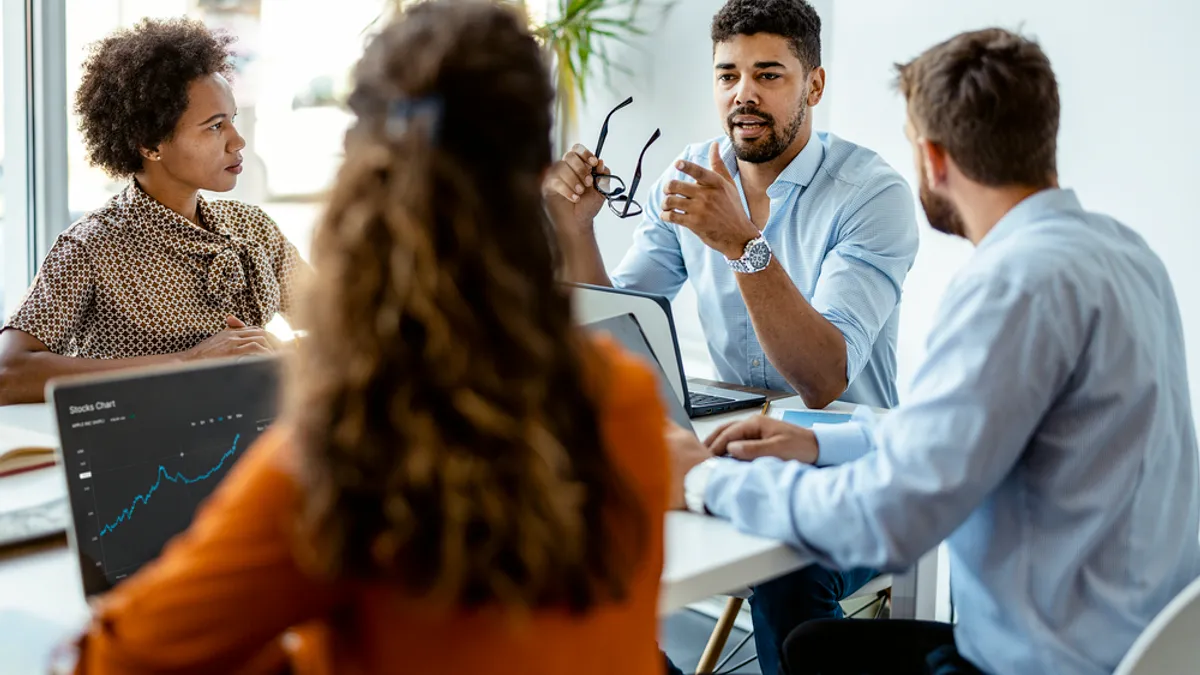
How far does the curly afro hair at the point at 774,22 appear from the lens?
7.95ft

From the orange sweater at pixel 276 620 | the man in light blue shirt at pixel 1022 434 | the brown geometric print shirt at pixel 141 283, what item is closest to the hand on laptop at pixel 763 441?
the man in light blue shirt at pixel 1022 434

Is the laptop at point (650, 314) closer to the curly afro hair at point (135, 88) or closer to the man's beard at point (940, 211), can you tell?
the man's beard at point (940, 211)

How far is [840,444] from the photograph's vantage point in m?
1.52

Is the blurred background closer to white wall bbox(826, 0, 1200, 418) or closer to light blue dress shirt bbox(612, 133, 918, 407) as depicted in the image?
white wall bbox(826, 0, 1200, 418)

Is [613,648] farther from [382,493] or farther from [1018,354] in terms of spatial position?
[1018,354]

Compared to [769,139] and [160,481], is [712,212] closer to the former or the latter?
[769,139]

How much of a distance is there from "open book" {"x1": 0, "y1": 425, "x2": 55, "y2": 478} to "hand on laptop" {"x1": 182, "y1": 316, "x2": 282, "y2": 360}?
0.40 metres

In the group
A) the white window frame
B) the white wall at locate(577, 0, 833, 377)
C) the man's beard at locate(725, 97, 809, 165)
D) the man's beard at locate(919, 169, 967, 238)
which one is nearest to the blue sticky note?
the man's beard at locate(919, 169, 967, 238)

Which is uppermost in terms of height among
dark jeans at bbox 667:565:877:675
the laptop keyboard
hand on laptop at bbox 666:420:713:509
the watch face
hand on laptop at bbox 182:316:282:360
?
the watch face

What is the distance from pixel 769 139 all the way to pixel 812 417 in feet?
2.65

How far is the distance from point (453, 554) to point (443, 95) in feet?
0.88

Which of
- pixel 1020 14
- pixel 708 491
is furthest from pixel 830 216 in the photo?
pixel 708 491

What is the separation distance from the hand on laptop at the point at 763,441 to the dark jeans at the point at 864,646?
23 cm

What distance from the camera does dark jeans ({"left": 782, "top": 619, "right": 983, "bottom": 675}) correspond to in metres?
1.45
